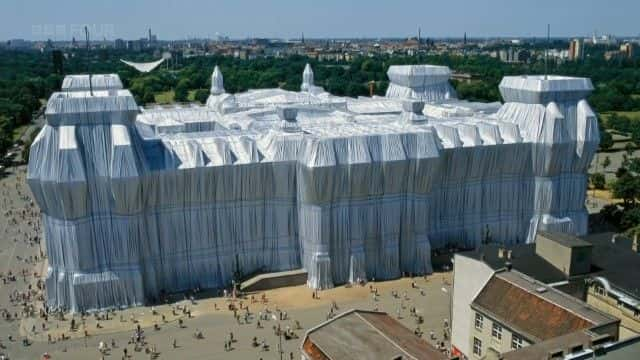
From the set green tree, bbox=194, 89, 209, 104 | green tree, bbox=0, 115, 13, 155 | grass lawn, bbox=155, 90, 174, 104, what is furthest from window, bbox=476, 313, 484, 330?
grass lawn, bbox=155, 90, 174, 104

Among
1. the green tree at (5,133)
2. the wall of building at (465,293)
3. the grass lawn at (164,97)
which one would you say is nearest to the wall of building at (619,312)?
the wall of building at (465,293)

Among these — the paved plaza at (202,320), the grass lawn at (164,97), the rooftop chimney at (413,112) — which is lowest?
the paved plaza at (202,320)

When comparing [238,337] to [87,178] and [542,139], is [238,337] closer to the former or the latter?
[87,178]

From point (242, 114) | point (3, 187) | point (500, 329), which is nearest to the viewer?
point (500, 329)

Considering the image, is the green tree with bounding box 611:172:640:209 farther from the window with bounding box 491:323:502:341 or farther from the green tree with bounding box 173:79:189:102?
the green tree with bounding box 173:79:189:102

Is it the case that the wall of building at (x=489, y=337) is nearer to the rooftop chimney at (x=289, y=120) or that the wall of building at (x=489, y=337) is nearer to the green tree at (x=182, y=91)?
the rooftop chimney at (x=289, y=120)

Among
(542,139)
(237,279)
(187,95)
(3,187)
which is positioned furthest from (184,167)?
(187,95)
